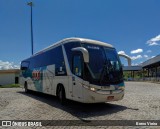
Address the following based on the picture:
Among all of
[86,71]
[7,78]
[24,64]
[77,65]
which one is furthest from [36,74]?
[7,78]

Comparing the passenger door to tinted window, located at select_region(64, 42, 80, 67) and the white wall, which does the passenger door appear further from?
the white wall

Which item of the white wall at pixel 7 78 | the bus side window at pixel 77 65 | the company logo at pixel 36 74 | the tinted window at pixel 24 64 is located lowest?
the white wall at pixel 7 78

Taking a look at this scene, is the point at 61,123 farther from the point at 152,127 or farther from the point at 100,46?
the point at 100,46

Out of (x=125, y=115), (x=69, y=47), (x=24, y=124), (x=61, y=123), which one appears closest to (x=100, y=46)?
(x=69, y=47)

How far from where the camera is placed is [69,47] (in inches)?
407

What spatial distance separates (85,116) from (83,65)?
2172 millimetres

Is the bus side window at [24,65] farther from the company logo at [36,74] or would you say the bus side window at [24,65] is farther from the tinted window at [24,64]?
the company logo at [36,74]

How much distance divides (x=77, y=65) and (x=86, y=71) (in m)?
0.75

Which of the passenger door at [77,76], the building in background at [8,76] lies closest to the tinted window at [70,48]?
the passenger door at [77,76]

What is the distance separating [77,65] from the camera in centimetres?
941

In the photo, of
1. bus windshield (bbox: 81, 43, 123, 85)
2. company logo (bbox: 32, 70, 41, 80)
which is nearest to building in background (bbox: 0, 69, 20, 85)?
company logo (bbox: 32, 70, 41, 80)

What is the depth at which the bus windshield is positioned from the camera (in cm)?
895

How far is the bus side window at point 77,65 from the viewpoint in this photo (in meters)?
9.13

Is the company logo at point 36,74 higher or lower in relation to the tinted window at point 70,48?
lower
